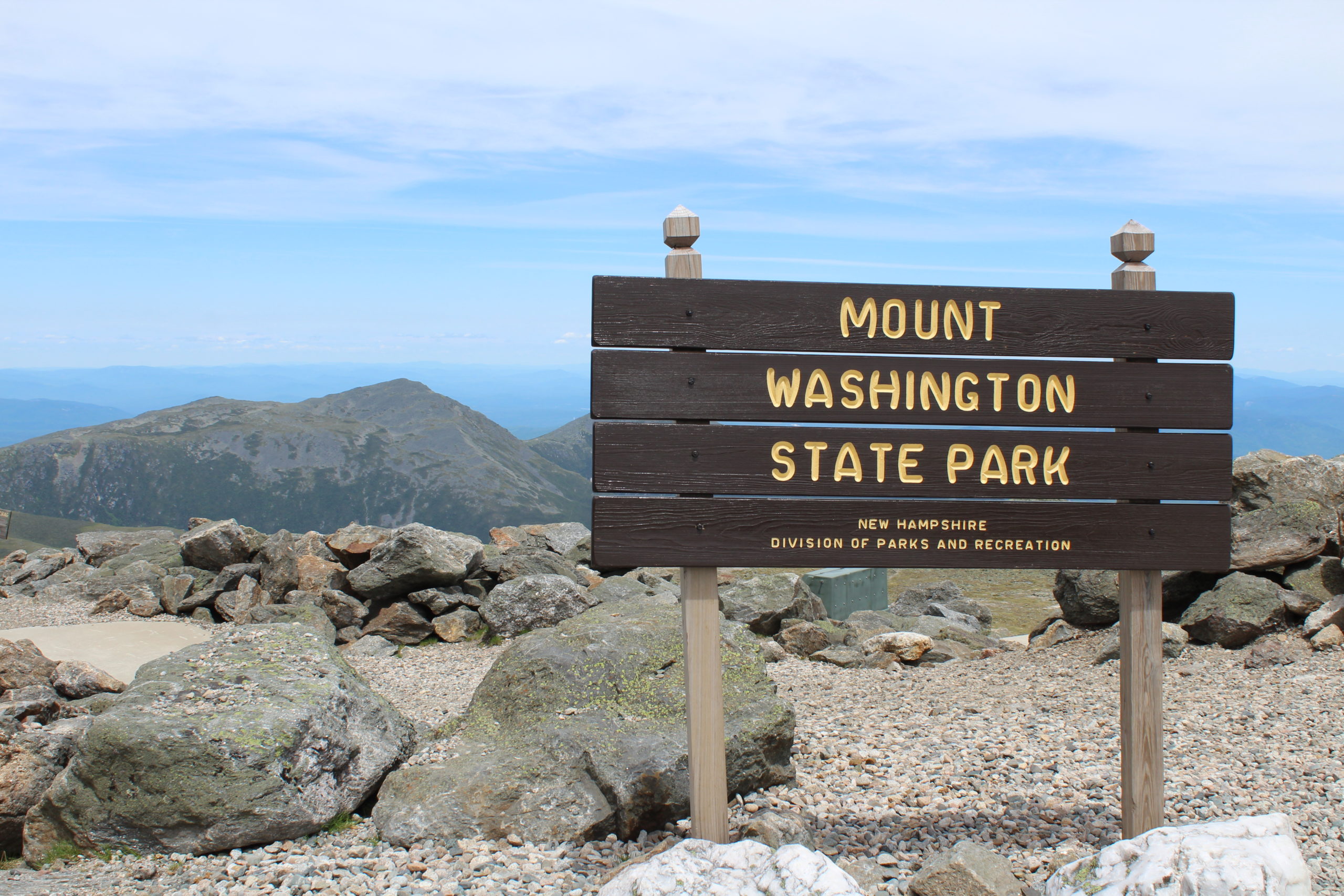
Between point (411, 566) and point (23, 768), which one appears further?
point (411, 566)

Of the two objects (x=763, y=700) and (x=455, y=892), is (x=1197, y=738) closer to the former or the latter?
(x=763, y=700)

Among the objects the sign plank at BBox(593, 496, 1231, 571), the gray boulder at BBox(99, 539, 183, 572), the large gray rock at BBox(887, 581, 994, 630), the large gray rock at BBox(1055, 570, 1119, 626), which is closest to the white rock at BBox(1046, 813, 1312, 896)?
the sign plank at BBox(593, 496, 1231, 571)

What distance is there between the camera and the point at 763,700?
9.09 m

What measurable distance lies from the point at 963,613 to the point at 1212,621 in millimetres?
13976

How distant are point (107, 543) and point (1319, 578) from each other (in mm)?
27676

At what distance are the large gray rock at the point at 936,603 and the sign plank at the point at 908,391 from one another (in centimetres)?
2030

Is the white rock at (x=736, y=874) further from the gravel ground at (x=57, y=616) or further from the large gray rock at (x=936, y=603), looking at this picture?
the large gray rock at (x=936, y=603)

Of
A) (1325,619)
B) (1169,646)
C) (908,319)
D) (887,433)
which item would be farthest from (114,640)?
(1325,619)

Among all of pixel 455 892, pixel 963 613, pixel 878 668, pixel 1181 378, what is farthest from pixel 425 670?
pixel 963 613

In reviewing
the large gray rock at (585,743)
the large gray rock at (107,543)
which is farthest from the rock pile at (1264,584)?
the large gray rock at (107,543)

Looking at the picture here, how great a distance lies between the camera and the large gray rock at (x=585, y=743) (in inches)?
311

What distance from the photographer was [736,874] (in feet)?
21.1

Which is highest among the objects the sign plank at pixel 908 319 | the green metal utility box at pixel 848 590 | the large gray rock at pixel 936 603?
the sign plank at pixel 908 319

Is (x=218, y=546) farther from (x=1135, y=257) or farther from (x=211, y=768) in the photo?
(x=1135, y=257)
